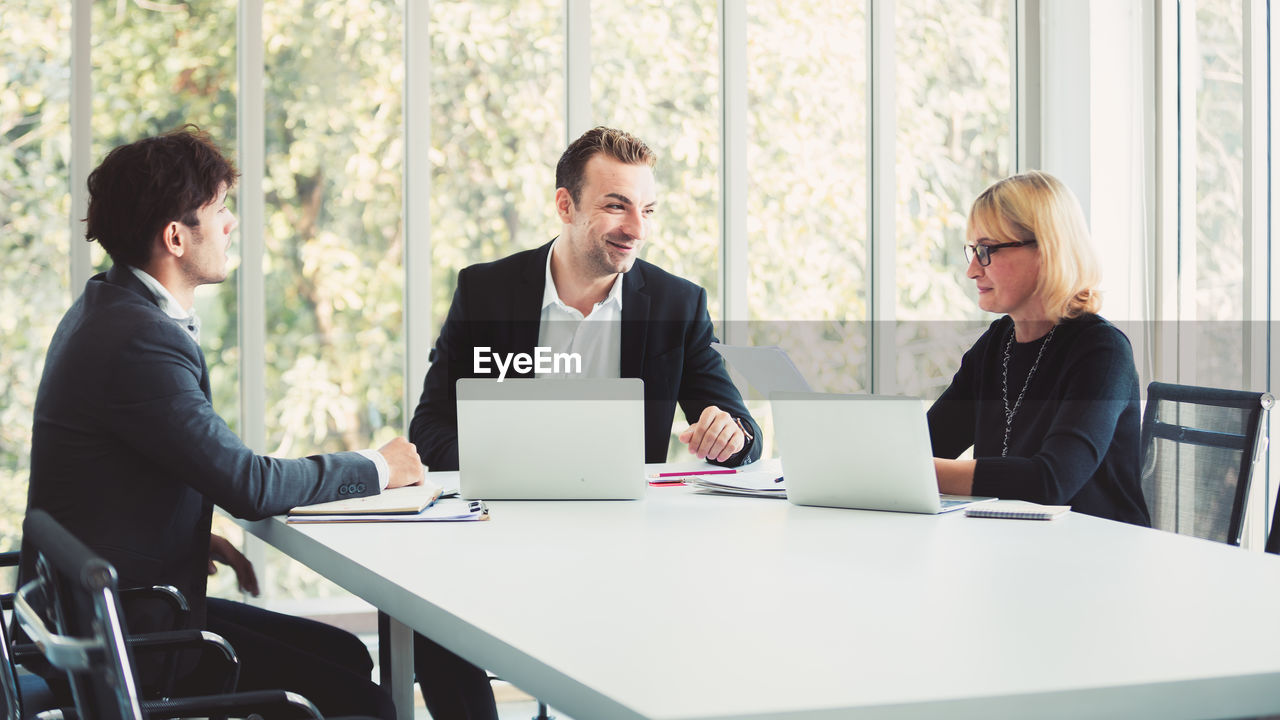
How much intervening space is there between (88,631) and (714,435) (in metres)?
1.54

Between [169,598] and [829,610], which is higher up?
[829,610]

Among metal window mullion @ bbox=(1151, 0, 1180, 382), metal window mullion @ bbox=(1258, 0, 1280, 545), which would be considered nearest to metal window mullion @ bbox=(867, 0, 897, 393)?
metal window mullion @ bbox=(1151, 0, 1180, 382)

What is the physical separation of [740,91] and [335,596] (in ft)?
7.56

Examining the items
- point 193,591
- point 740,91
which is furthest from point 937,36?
point 193,591

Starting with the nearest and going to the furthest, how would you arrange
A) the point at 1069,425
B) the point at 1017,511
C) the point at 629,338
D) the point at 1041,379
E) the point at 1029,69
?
the point at 1017,511, the point at 1069,425, the point at 1041,379, the point at 629,338, the point at 1029,69

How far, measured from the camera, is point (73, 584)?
0.90 metres

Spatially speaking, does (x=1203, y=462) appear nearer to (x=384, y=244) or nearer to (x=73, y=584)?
(x=73, y=584)

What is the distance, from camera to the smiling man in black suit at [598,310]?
2732 mm

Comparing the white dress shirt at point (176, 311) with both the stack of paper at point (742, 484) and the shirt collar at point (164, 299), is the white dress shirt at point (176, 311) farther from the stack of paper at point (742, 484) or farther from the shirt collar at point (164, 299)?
the stack of paper at point (742, 484)

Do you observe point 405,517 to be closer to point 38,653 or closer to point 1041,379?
point 38,653

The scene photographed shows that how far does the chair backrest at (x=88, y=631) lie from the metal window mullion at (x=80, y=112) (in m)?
2.77

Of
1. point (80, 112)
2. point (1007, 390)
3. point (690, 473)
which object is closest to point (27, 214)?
point (80, 112)

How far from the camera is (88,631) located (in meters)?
0.89

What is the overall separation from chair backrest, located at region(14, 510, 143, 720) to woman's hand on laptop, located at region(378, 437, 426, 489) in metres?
1.06
